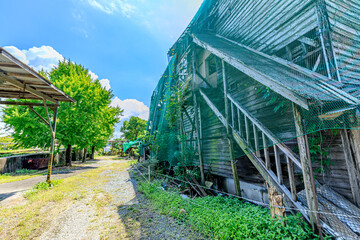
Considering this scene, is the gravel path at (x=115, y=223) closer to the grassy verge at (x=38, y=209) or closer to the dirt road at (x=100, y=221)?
the dirt road at (x=100, y=221)

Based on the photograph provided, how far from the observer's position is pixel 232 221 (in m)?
2.65

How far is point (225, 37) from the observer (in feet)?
21.8

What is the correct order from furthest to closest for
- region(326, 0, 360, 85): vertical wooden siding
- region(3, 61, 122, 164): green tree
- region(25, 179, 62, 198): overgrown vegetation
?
region(3, 61, 122, 164): green tree → region(25, 179, 62, 198): overgrown vegetation → region(326, 0, 360, 85): vertical wooden siding

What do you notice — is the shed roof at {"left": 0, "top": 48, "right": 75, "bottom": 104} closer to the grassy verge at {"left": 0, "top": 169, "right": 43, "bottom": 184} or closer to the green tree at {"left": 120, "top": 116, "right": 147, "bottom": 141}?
the grassy verge at {"left": 0, "top": 169, "right": 43, "bottom": 184}

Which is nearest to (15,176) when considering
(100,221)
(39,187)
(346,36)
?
(39,187)

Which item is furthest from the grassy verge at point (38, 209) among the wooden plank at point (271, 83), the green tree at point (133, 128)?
the green tree at point (133, 128)

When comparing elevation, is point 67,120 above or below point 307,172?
above

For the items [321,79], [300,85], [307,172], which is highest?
[321,79]

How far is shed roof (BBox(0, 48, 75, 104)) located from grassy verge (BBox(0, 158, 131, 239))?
3.11m

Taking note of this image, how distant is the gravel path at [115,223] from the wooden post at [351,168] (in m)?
2.90

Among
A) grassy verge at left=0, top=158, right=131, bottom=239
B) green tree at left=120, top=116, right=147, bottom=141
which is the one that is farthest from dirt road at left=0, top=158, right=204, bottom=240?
green tree at left=120, top=116, right=147, bottom=141

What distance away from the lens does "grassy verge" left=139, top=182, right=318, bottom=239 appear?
2.28 meters

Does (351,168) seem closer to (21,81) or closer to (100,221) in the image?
Result: (100,221)

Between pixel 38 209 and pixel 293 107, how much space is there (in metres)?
5.71
